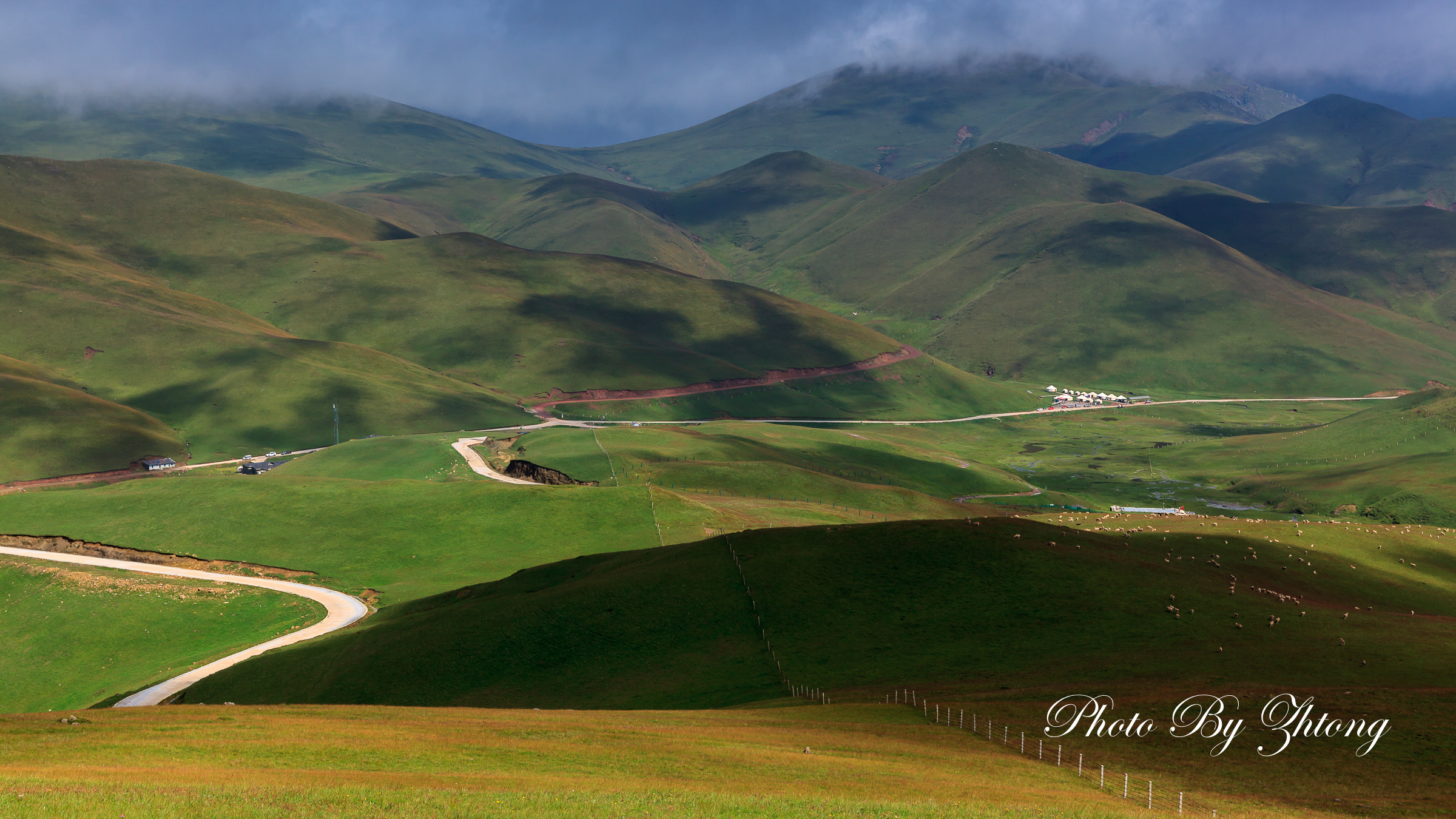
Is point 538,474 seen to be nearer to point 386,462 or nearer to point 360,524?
point 386,462

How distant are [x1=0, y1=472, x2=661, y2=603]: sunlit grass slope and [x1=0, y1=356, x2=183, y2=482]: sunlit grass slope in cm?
5164

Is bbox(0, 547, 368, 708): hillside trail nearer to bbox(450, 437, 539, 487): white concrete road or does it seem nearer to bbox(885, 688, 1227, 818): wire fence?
bbox(450, 437, 539, 487): white concrete road

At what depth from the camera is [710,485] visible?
447ft

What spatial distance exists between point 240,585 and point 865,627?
60.3m

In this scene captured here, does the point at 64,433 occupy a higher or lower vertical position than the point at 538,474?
lower

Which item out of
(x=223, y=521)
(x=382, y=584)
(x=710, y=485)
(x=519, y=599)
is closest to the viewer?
(x=519, y=599)

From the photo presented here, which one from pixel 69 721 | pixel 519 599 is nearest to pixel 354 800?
pixel 69 721

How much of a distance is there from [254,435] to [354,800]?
182m

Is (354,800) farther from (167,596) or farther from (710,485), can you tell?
(710,485)

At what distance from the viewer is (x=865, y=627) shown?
200 feet

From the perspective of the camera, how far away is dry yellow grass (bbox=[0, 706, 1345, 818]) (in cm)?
2589
